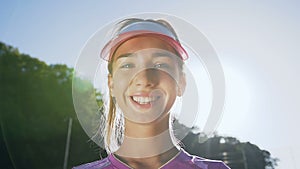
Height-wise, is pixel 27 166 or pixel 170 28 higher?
pixel 170 28

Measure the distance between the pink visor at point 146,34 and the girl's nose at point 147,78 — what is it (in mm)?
109

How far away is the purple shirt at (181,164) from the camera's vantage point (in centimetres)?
90

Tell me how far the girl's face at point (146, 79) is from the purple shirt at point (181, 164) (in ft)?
0.39

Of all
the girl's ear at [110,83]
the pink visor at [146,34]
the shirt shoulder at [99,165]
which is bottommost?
the shirt shoulder at [99,165]

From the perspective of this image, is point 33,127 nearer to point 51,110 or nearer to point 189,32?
point 51,110

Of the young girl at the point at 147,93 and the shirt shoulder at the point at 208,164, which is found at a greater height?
the young girl at the point at 147,93

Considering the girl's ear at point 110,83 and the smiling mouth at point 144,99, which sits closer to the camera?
the smiling mouth at point 144,99

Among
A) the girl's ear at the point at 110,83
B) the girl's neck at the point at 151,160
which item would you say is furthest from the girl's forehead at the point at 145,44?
the girl's neck at the point at 151,160

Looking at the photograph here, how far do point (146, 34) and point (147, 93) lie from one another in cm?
17

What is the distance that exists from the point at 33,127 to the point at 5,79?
332 centimetres

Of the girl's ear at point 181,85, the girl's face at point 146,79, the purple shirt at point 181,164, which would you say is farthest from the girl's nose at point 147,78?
the purple shirt at point 181,164

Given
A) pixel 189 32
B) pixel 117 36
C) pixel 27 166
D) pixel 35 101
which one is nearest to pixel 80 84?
pixel 117 36

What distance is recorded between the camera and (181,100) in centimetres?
106

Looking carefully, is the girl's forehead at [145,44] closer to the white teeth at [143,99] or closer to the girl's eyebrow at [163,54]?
the girl's eyebrow at [163,54]
